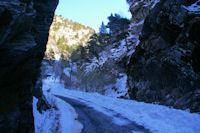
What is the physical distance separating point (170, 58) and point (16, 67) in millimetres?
13001

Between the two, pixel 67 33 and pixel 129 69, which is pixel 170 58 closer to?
pixel 129 69

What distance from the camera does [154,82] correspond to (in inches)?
592

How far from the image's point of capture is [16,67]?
4562 mm

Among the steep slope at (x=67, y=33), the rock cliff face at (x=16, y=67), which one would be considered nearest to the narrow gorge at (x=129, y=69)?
the rock cliff face at (x=16, y=67)

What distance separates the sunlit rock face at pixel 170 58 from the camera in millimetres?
10641

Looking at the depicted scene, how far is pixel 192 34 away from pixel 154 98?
745 cm

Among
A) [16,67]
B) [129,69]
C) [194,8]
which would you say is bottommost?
[16,67]

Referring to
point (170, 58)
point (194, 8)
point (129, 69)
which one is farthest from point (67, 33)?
point (194, 8)

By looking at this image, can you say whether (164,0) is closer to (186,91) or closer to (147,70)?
(147,70)

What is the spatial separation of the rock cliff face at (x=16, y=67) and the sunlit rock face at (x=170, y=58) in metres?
11.0

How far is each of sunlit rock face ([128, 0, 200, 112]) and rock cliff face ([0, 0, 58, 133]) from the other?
36.2 feet

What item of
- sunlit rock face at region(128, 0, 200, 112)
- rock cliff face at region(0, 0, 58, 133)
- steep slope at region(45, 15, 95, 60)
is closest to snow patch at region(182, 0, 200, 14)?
A: sunlit rock face at region(128, 0, 200, 112)

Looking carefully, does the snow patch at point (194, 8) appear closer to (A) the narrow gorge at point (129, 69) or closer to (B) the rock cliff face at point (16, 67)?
(A) the narrow gorge at point (129, 69)

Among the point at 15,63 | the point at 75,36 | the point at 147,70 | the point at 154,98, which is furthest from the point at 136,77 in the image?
the point at 75,36
